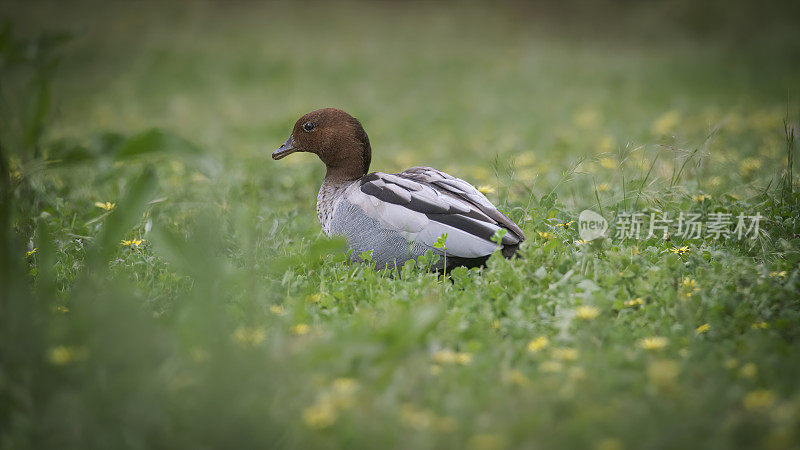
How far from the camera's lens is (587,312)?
2672 mm

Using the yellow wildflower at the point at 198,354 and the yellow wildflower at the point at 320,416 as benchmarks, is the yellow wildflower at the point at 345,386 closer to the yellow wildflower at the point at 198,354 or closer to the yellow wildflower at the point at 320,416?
the yellow wildflower at the point at 320,416

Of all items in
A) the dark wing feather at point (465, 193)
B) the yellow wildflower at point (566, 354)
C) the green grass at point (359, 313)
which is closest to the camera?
the green grass at point (359, 313)

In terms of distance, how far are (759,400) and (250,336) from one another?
167cm

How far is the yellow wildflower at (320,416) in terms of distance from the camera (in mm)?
1972

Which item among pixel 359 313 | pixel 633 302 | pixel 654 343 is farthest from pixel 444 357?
pixel 633 302

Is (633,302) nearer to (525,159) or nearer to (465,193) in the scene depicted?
(465,193)

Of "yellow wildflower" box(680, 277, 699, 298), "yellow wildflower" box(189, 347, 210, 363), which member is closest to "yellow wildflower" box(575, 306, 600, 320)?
"yellow wildflower" box(680, 277, 699, 298)

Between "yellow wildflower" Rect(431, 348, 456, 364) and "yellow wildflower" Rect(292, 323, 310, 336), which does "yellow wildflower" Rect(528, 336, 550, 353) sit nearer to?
"yellow wildflower" Rect(431, 348, 456, 364)

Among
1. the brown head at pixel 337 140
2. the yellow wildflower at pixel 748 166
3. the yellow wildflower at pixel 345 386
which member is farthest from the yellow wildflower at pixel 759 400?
the yellow wildflower at pixel 748 166

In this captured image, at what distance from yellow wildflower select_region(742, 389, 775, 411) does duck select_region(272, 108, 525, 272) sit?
1.32 meters

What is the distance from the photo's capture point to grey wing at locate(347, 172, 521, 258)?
3230mm

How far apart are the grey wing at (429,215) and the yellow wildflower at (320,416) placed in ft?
4.59

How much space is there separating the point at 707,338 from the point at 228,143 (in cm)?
630

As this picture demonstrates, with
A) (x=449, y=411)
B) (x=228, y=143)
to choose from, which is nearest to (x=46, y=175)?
(x=228, y=143)
